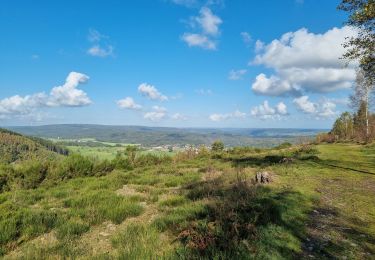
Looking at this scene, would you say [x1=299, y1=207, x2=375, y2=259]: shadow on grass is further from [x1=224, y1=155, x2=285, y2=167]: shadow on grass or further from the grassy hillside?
[x1=224, y1=155, x2=285, y2=167]: shadow on grass

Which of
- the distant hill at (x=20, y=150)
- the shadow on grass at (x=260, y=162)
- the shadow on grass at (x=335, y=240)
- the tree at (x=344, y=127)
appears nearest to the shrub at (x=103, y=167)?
the distant hill at (x=20, y=150)

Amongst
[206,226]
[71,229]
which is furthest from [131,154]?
[206,226]

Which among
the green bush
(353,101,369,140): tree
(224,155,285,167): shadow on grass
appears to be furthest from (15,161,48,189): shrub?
(353,101,369,140): tree

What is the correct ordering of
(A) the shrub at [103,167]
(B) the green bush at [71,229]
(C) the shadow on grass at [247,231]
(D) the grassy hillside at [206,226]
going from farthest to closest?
(A) the shrub at [103,167] < (B) the green bush at [71,229] < (D) the grassy hillside at [206,226] < (C) the shadow on grass at [247,231]

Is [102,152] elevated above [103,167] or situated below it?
below

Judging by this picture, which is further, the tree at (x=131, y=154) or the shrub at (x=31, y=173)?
the tree at (x=131, y=154)

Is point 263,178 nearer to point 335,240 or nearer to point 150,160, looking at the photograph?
point 335,240

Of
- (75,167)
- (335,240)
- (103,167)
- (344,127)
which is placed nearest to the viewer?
(335,240)

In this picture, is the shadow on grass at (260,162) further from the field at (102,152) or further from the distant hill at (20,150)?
the distant hill at (20,150)

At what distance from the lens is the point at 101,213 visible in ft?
29.3

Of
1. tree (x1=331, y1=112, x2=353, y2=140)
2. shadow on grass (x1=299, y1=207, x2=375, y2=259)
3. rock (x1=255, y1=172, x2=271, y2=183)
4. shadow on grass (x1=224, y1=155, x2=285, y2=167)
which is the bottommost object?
shadow on grass (x1=224, y1=155, x2=285, y2=167)

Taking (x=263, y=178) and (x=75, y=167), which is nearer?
(x=263, y=178)

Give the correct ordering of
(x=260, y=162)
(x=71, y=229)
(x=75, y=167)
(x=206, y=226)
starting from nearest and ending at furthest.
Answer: (x=206, y=226), (x=71, y=229), (x=75, y=167), (x=260, y=162)

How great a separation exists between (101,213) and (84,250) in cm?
281
